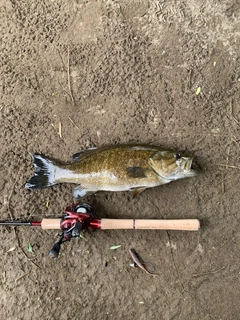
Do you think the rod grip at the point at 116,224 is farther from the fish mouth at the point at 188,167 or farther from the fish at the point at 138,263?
→ the fish mouth at the point at 188,167

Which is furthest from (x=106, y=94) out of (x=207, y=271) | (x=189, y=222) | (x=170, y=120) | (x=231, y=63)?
(x=207, y=271)

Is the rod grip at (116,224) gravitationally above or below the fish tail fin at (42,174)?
below

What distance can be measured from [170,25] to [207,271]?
240cm

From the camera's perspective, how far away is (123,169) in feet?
9.97

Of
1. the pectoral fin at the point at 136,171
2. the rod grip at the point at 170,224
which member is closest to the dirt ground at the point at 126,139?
the rod grip at the point at 170,224

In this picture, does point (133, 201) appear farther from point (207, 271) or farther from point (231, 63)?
point (231, 63)

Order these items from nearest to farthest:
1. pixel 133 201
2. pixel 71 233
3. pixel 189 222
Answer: pixel 71 233, pixel 189 222, pixel 133 201

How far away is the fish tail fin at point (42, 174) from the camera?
10.4 feet

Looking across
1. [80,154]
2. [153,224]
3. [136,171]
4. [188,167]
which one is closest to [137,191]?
[136,171]

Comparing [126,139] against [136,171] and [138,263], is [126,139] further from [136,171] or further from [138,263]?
[138,263]

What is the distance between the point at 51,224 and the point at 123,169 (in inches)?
31.6

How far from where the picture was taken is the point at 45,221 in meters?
3.04

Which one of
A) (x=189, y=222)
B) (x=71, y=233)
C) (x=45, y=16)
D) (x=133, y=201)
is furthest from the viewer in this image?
(x=45, y=16)

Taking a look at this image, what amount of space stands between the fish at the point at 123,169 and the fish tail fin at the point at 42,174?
0.5 inches
